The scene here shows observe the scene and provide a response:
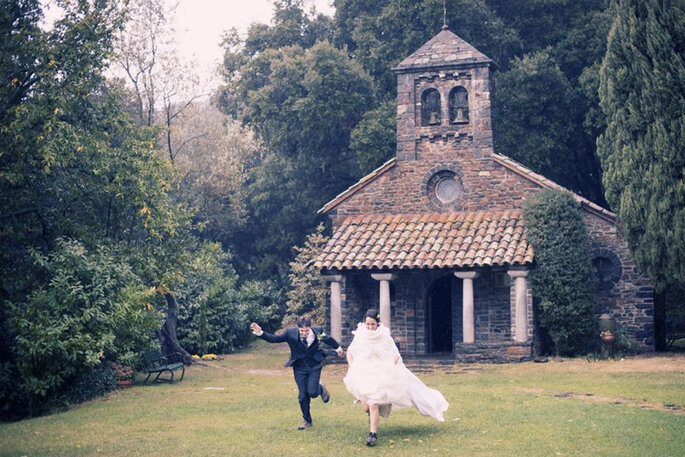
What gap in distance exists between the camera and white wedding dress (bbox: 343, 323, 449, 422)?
443 inches

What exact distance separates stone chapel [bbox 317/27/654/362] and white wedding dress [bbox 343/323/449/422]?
1102cm

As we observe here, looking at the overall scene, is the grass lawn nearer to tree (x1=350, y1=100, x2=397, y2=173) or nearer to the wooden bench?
the wooden bench

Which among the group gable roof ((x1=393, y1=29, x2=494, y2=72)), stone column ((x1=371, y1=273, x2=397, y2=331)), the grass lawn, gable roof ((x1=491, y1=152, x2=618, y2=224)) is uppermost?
gable roof ((x1=393, y1=29, x2=494, y2=72))

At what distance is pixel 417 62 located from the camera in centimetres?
2548

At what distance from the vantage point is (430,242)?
2377cm

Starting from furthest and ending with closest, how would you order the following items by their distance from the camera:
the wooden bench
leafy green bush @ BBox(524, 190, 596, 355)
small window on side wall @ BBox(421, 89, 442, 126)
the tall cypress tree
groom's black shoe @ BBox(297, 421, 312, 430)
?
small window on side wall @ BBox(421, 89, 442, 126) → leafy green bush @ BBox(524, 190, 596, 355) → the tall cypress tree → the wooden bench → groom's black shoe @ BBox(297, 421, 312, 430)

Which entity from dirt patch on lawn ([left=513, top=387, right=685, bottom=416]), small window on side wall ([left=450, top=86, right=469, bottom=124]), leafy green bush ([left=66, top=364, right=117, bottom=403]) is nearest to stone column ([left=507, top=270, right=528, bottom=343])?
dirt patch on lawn ([left=513, top=387, right=685, bottom=416])

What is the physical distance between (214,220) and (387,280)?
1523 cm

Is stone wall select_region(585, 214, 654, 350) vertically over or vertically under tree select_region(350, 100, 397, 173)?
under

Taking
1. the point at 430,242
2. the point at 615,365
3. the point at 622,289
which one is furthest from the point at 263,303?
the point at 615,365

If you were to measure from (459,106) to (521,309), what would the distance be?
7120mm

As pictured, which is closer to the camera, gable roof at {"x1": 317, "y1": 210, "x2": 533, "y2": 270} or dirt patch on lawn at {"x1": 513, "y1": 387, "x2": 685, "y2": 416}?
dirt patch on lawn at {"x1": 513, "y1": 387, "x2": 685, "y2": 416}

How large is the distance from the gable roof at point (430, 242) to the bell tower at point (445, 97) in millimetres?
2038

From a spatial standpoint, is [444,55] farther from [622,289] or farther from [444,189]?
[622,289]
